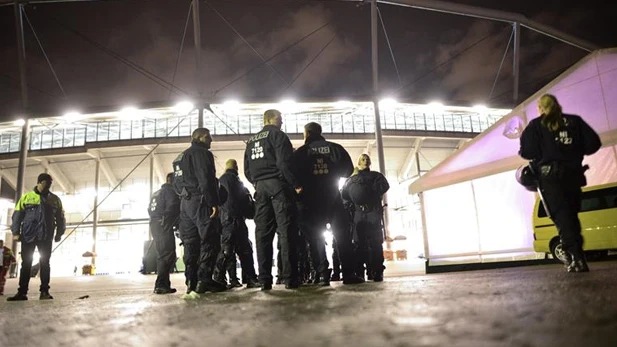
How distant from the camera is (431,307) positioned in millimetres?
1717

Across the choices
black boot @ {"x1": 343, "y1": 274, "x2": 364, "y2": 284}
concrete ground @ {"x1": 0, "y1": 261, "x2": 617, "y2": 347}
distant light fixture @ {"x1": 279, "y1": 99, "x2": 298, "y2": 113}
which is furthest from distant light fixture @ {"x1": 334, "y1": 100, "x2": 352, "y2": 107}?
concrete ground @ {"x1": 0, "y1": 261, "x2": 617, "y2": 347}

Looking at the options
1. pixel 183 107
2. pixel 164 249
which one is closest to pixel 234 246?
pixel 164 249

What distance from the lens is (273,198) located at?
4.25m

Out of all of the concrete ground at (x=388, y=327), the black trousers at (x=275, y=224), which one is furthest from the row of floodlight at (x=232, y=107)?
the concrete ground at (x=388, y=327)

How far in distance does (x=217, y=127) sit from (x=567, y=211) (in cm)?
2080

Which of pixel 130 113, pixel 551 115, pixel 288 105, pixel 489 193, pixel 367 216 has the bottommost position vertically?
pixel 367 216

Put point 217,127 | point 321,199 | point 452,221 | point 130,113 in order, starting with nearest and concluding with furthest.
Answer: point 321,199, point 452,221, point 130,113, point 217,127

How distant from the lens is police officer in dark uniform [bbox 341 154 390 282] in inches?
211

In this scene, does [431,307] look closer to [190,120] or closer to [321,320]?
[321,320]

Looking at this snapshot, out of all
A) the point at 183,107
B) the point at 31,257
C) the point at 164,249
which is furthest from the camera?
the point at 183,107

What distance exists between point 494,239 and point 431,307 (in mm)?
7916

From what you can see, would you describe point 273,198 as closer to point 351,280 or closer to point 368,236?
point 351,280

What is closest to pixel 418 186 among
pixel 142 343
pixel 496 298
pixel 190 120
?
pixel 496 298

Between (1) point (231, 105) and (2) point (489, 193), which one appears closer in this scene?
(2) point (489, 193)
